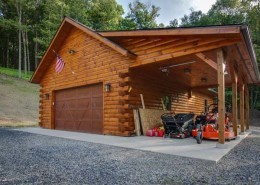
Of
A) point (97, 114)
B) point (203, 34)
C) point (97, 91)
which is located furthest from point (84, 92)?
point (203, 34)

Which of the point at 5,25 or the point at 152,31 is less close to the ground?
the point at 5,25

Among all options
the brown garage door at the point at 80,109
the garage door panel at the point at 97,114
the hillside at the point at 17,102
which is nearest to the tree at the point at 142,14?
the hillside at the point at 17,102

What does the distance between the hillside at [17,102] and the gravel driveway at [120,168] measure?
13.0 meters

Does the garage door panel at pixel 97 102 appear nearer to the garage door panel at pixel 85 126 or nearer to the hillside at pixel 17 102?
the garage door panel at pixel 85 126

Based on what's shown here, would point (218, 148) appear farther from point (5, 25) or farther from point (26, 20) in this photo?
point (26, 20)

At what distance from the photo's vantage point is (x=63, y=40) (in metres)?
13.3

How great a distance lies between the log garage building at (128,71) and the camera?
24.1 ft

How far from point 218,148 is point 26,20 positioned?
37309mm

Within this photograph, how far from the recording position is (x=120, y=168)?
4.42 meters

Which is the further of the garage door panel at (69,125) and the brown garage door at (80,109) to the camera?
the garage door panel at (69,125)

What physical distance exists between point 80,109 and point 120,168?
25.8 ft

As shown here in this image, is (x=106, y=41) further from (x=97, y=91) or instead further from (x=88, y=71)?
(x=97, y=91)

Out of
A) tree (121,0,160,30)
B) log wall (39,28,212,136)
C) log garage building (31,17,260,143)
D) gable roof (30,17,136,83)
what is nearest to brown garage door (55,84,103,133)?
log garage building (31,17,260,143)

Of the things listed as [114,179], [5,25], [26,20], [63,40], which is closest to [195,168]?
[114,179]
